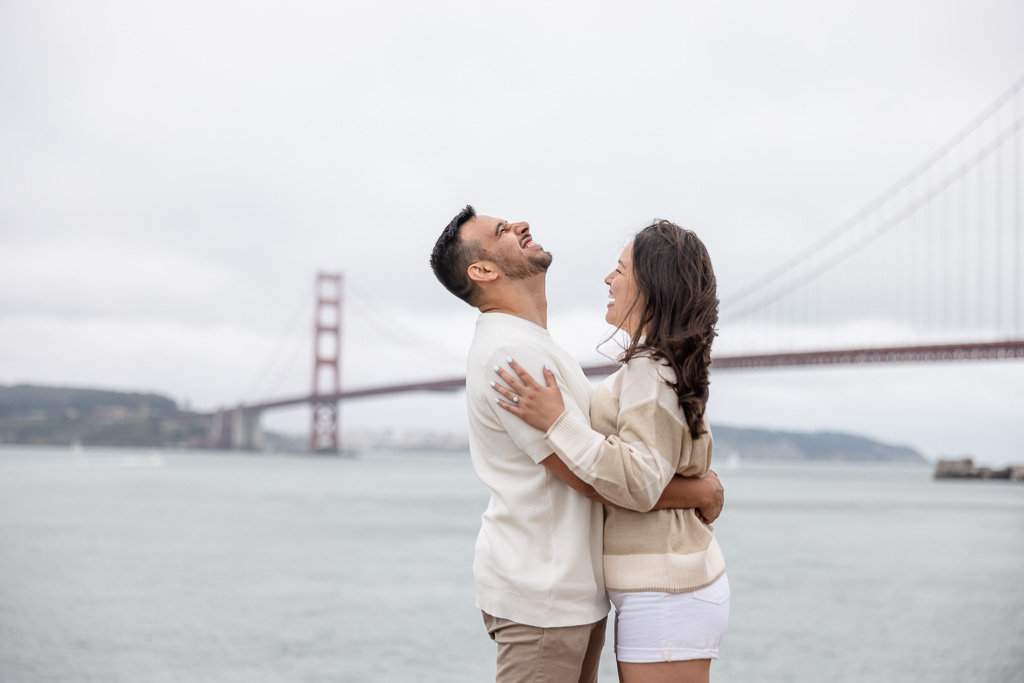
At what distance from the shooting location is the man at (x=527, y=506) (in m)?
1.60

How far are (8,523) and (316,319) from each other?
2547cm

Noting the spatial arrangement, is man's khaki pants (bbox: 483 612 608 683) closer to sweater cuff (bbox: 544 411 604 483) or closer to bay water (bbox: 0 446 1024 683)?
sweater cuff (bbox: 544 411 604 483)

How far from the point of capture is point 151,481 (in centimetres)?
3731

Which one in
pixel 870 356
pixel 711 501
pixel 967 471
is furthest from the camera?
pixel 967 471

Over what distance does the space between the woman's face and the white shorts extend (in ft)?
1.38

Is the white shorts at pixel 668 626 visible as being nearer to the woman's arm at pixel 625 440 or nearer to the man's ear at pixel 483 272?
the woman's arm at pixel 625 440

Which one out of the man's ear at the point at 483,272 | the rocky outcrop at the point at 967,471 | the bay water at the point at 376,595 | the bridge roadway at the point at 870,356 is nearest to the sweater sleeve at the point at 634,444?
the man's ear at the point at 483,272

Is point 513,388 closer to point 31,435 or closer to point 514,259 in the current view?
point 514,259

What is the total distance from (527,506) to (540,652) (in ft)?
0.76

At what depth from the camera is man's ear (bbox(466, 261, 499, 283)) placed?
1.71m

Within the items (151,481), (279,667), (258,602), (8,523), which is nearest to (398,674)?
(279,667)

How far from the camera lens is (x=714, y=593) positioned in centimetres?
162

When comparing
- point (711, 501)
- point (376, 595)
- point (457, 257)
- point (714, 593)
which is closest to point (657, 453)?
point (711, 501)

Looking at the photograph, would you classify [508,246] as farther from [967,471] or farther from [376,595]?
[967,471]
